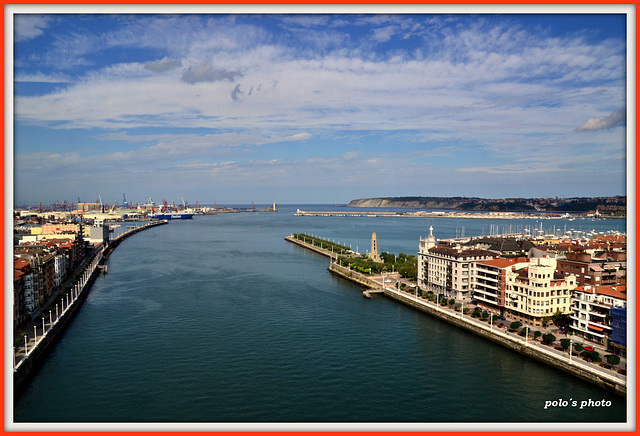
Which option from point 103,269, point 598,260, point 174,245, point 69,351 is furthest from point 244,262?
point 598,260

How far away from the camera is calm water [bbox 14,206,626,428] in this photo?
519cm

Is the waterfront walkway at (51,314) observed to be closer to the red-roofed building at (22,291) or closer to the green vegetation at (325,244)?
the red-roofed building at (22,291)

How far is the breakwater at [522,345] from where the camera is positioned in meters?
5.70

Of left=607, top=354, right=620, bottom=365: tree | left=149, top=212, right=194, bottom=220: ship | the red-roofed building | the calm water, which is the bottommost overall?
the calm water

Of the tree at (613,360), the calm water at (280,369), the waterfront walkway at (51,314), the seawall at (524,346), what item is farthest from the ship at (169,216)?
the tree at (613,360)

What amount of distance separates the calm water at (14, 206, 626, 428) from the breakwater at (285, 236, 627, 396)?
126 millimetres

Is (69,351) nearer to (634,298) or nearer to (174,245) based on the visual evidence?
(634,298)

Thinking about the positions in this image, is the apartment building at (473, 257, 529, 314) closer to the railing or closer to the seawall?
the seawall

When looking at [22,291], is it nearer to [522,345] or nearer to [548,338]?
[522,345]

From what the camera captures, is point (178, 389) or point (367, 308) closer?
point (178, 389)

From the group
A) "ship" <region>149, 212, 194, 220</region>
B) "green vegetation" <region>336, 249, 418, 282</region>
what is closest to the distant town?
"green vegetation" <region>336, 249, 418, 282</region>

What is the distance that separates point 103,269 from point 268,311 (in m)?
8.18

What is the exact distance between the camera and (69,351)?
7.16 m

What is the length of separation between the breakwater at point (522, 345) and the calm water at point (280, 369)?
13cm
